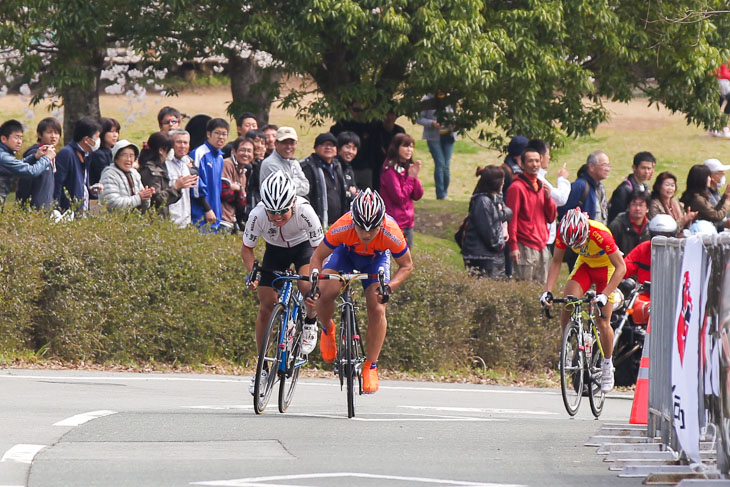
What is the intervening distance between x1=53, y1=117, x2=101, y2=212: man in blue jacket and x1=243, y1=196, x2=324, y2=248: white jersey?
4282mm

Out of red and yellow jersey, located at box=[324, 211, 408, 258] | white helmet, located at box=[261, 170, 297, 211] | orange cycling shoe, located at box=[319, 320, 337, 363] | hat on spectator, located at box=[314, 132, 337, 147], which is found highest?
hat on spectator, located at box=[314, 132, 337, 147]

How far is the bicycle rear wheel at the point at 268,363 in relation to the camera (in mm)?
10672

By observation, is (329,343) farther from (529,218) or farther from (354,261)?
(529,218)

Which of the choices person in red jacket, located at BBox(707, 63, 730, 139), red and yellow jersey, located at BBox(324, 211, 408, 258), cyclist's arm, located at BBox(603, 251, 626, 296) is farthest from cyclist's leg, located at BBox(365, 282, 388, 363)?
person in red jacket, located at BBox(707, 63, 730, 139)

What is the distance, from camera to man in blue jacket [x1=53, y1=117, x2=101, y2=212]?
50.5ft

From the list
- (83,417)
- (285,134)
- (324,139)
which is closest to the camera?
(83,417)

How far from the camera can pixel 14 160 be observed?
14.8m

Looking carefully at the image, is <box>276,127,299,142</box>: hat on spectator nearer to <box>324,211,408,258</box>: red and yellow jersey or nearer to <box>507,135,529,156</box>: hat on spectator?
<box>507,135,529,156</box>: hat on spectator

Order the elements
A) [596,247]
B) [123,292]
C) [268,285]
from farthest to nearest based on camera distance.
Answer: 1. [123,292]
2. [596,247]
3. [268,285]

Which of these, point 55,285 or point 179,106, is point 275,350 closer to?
point 55,285

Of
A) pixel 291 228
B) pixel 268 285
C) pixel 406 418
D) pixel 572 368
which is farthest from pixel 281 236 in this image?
pixel 572 368

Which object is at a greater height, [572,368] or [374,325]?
[374,325]

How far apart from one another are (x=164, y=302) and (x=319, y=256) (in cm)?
376

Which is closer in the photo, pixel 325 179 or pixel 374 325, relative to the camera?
pixel 374 325
